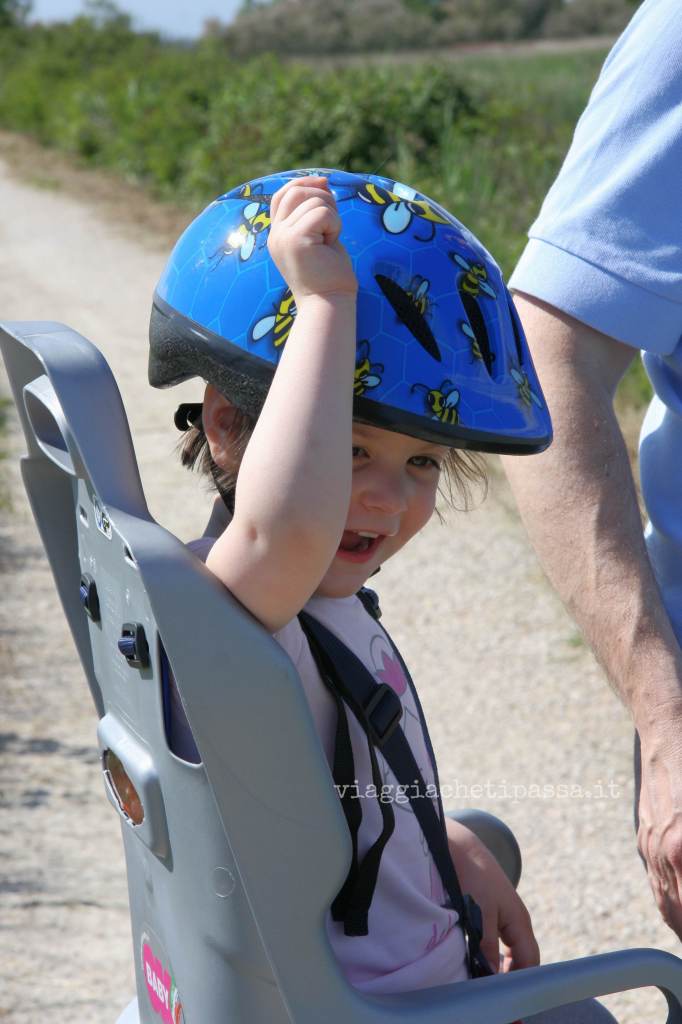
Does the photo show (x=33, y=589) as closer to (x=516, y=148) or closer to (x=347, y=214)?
(x=347, y=214)

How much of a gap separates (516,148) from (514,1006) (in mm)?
9403

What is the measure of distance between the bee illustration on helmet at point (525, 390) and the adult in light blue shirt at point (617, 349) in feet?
0.41

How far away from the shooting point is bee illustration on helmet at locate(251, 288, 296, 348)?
1.31 meters

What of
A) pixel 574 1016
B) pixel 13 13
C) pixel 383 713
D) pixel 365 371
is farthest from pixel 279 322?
pixel 13 13

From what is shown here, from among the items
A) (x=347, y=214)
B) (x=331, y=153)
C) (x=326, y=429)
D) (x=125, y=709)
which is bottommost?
(x=331, y=153)

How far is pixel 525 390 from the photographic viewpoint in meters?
1.42

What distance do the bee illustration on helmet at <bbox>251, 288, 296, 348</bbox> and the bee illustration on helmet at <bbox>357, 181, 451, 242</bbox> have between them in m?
0.15

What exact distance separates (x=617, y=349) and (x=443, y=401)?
0.35 m

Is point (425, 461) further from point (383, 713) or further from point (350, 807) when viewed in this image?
point (350, 807)

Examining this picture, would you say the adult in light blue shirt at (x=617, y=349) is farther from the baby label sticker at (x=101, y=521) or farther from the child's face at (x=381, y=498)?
the baby label sticker at (x=101, y=521)

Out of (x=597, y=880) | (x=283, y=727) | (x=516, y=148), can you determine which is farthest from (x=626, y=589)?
(x=516, y=148)

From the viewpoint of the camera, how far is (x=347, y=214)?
138 cm

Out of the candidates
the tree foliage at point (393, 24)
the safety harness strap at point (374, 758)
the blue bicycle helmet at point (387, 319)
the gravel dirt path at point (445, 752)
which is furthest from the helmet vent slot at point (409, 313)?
the tree foliage at point (393, 24)

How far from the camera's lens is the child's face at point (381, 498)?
1.40 metres
